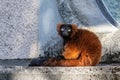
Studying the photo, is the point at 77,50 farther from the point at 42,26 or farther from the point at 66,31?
the point at 42,26

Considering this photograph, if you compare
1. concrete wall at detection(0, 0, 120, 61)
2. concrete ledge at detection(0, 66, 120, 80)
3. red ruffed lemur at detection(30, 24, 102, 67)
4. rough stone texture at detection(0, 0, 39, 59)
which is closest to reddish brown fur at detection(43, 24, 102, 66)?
red ruffed lemur at detection(30, 24, 102, 67)

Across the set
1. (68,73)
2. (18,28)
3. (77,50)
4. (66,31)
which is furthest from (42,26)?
(68,73)

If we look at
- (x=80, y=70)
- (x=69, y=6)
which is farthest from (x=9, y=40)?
(x=80, y=70)

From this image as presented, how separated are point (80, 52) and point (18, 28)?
1.87m

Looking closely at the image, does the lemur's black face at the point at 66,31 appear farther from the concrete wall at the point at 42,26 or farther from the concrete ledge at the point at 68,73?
the concrete wall at the point at 42,26

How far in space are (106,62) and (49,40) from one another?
2.34 feet

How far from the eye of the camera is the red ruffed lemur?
3.30m

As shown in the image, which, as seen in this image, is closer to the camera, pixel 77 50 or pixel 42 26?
pixel 77 50

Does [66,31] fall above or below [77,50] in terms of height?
above

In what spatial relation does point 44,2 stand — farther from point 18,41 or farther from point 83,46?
point 83,46

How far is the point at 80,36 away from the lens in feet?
11.1

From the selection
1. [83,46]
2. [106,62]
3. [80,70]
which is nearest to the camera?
[80,70]

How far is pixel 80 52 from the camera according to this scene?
3314mm

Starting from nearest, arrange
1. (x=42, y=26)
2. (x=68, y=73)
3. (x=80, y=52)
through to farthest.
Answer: (x=68, y=73) < (x=80, y=52) < (x=42, y=26)
